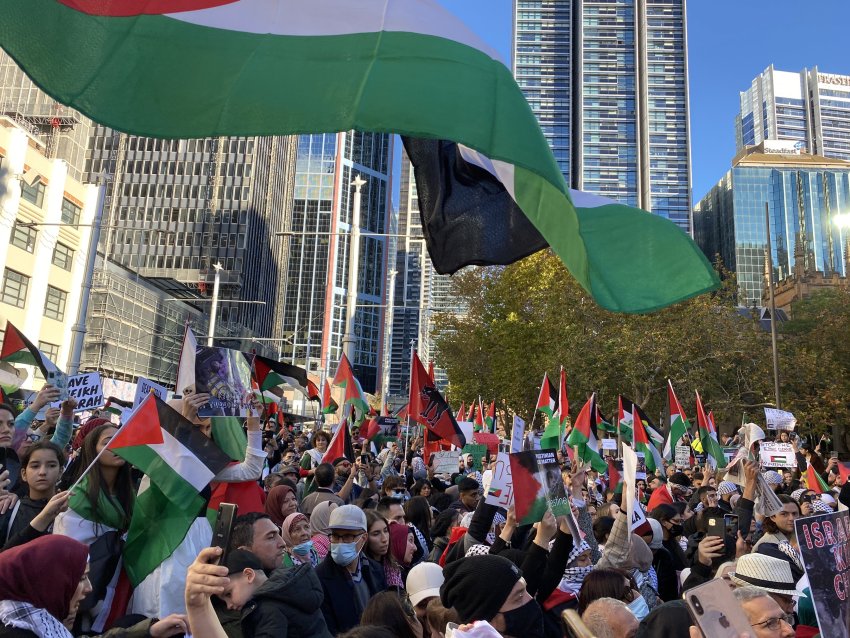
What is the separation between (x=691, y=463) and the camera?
2075 centimetres

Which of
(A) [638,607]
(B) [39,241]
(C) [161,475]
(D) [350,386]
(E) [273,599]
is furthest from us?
(B) [39,241]

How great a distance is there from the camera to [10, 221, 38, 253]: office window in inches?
1638

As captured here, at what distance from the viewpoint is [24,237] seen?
4234 cm

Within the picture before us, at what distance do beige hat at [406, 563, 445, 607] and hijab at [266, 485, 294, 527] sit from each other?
184 cm

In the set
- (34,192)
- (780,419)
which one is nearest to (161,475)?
(780,419)

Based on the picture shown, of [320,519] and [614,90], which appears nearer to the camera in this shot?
[320,519]

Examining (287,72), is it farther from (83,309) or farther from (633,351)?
(633,351)

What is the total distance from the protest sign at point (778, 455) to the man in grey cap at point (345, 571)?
10.8m

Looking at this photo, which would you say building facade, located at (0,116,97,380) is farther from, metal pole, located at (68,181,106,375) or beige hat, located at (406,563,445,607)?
beige hat, located at (406,563,445,607)

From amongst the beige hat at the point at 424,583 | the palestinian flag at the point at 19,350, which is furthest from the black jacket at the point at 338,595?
the palestinian flag at the point at 19,350

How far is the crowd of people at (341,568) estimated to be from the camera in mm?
2807

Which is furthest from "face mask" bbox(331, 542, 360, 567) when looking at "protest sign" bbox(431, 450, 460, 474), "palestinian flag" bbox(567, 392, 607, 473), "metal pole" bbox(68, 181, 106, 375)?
"metal pole" bbox(68, 181, 106, 375)

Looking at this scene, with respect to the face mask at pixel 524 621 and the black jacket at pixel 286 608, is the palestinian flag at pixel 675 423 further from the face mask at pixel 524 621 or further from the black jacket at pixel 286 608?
the black jacket at pixel 286 608

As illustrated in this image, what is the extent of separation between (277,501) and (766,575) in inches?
128
